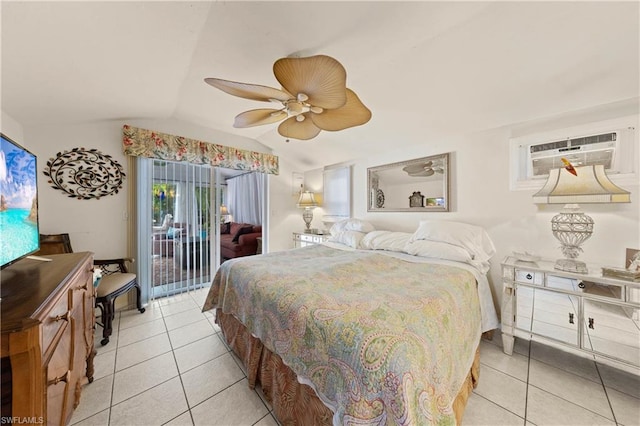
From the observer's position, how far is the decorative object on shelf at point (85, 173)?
238 cm

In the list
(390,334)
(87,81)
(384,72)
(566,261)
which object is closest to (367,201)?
(384,72)

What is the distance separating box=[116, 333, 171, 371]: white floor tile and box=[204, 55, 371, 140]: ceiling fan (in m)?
2.14

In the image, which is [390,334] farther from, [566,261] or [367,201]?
[367,201]

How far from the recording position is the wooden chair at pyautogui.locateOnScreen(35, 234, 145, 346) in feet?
6.83

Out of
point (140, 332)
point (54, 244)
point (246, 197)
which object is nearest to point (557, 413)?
point (140, 332)

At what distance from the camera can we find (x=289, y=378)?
1279mm

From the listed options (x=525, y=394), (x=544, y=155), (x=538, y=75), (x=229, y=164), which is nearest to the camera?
(x=525, y=394)

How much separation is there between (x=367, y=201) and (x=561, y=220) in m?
2.10

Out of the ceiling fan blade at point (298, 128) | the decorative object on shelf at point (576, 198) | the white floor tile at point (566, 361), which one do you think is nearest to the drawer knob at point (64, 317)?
the ceiling fan blade at point (298, 128)

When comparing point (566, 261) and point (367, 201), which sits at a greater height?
point (367, 201)

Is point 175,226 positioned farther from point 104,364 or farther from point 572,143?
point 572,143

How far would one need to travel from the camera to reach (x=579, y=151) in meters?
1.94

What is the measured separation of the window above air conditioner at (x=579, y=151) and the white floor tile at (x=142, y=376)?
350 cm

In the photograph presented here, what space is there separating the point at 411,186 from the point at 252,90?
232cm
